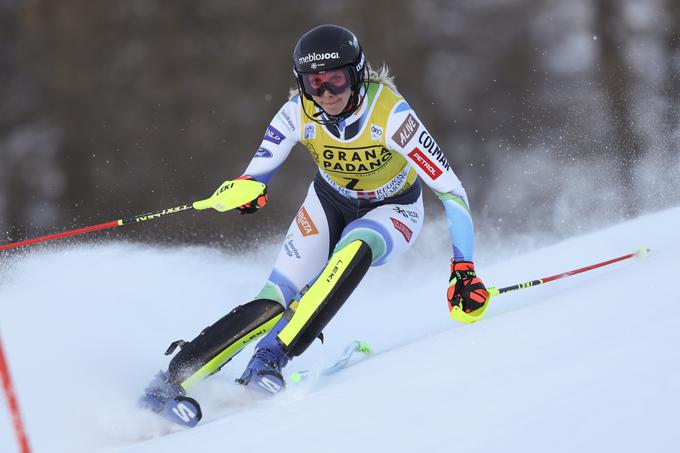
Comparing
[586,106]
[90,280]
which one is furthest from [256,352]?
[586,106]

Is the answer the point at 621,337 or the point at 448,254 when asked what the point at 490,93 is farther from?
the point at 621,337

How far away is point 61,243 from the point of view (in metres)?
6.50

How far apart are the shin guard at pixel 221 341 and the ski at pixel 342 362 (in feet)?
0.80

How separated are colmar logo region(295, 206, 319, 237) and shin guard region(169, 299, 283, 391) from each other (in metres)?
0.37

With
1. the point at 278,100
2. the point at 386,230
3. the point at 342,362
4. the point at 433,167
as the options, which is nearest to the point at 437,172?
the point at 433,167

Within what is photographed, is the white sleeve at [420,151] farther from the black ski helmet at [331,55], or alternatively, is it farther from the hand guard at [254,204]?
the hand guard at [254,204]

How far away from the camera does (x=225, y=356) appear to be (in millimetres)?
2695

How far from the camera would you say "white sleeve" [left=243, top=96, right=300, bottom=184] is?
120 inches

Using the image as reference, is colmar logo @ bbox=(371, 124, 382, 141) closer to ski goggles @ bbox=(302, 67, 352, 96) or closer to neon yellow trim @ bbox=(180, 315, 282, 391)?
ski goggles @ bbox=(302, 67, 352, 96)

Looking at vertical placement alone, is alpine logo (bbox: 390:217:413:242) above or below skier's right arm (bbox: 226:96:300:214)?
below

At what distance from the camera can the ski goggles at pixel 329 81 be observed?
8.98ft

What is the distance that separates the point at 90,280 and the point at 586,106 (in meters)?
4.88

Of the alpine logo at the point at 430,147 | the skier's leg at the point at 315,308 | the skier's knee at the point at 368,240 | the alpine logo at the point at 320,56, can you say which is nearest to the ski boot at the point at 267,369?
the skier's leg at the point at 315,308

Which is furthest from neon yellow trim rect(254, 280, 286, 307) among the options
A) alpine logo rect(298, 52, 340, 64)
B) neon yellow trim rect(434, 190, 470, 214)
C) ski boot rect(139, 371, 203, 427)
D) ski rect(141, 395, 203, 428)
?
alpine logo rect(298, 52, 340, 64)
